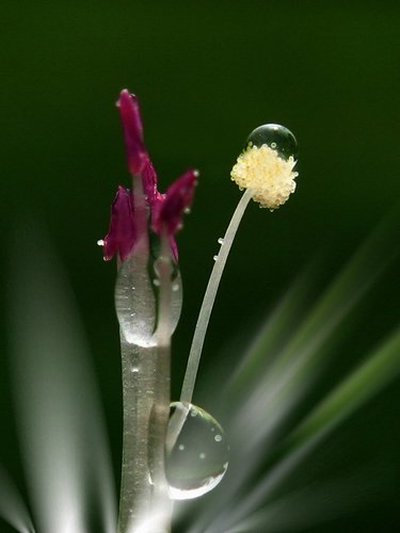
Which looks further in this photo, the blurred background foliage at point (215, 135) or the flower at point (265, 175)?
the blurred background foliage at point (215, 135)

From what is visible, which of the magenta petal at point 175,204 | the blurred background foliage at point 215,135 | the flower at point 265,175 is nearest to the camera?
the magenta petal at point 175,204

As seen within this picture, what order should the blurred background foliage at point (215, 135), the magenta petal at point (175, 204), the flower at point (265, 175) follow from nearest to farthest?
the magenta petal at point (175, 204)
the flower at point (265, 175)
the blurred background foliage at point (215, 135)

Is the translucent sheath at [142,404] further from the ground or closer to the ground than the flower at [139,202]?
closer to the ground

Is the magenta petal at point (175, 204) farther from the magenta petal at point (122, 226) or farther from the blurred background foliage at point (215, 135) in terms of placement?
the blurred background foliage at point (215, 135)

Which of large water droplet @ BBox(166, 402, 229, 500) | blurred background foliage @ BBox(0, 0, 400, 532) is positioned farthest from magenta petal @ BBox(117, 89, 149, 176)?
blurred background foliage @ BBox(0, 0, 400, 532)

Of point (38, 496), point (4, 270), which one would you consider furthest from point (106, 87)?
point (38, 496)

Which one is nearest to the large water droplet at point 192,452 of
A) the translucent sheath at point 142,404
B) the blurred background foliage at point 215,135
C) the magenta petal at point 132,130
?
the translucent sheath at point 142,404

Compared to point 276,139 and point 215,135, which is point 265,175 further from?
point 215,135

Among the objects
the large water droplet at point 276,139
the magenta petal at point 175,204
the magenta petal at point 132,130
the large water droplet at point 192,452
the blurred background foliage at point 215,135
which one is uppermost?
the blurred background foliage at point 215,135
